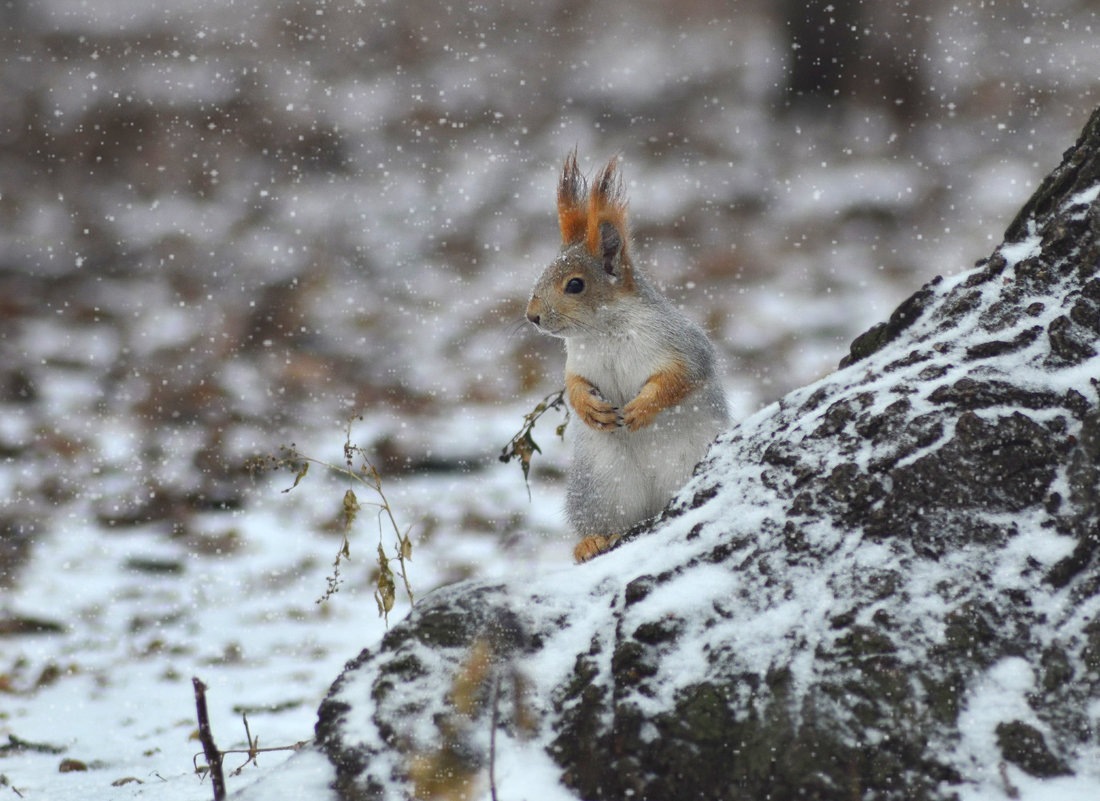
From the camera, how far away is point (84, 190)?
8.23 metres

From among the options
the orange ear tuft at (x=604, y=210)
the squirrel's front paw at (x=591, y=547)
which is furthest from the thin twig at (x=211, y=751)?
the orange ear tuft at (x=604, y=210)

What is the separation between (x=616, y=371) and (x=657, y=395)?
8.1 inches

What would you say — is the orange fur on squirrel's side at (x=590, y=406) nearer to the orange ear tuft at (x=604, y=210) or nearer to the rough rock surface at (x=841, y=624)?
the orange ear tuft at (x=604, y=210)

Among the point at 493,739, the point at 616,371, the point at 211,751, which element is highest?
the point at 616,371

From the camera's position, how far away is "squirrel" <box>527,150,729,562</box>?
2.97m

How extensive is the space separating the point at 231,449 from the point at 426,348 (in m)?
1.58

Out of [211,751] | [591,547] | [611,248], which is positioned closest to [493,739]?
[211,751]

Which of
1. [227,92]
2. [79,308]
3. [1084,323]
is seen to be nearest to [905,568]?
[1084,323]

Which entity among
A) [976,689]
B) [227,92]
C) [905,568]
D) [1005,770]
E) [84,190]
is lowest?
[1005,770]

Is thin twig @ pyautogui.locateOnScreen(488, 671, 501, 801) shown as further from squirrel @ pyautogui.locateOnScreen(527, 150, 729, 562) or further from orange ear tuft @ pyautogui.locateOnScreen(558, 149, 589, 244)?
orange ear tuft @ pyautogui.locateOnScreen(558, 149, 589, 244)

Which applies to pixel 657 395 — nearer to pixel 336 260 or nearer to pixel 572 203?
pixel 572 203

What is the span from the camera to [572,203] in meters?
3.11

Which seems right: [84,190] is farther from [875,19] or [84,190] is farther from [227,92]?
[875,19]

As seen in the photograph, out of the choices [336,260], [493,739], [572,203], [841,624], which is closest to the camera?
[493,739]
